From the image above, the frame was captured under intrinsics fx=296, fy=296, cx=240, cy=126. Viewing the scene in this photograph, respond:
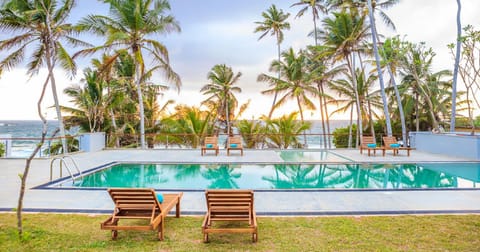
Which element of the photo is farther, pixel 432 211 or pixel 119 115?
pixel 119 115

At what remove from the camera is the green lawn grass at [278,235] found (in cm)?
345

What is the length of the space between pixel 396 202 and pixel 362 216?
3.80 feet

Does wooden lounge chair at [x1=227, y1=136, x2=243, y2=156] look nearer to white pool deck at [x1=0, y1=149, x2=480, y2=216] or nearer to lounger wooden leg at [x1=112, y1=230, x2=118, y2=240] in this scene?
white pool deck at [x1=0, y1=149, x2=480, y2=216]

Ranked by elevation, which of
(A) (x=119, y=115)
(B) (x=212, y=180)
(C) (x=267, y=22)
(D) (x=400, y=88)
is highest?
(C) (x=267, y=22)

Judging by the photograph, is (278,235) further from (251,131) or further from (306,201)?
(251,131)

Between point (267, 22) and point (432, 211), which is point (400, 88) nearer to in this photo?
point (267, 22)

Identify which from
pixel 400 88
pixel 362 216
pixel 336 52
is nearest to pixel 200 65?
pixel 336 52

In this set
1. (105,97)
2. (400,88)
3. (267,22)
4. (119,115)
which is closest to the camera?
(105,97)

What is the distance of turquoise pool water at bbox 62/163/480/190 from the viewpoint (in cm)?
724

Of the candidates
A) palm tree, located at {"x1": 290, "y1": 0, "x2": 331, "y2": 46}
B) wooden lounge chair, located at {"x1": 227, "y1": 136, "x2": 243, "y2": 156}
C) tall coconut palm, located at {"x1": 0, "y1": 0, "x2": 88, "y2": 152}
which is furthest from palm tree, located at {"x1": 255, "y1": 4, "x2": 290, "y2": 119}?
tall coconut palm, located at {"x1": 0, "y1": 0, "x2": 88, "y2": 152}

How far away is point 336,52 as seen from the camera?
18.0 metres

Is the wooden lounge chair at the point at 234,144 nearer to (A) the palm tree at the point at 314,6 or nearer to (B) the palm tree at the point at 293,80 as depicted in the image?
(B) the palm tree at the point at 293,80

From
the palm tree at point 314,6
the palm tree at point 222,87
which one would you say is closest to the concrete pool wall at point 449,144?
the palm tree at point 222,87

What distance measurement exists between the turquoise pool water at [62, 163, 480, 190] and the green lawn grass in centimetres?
254
